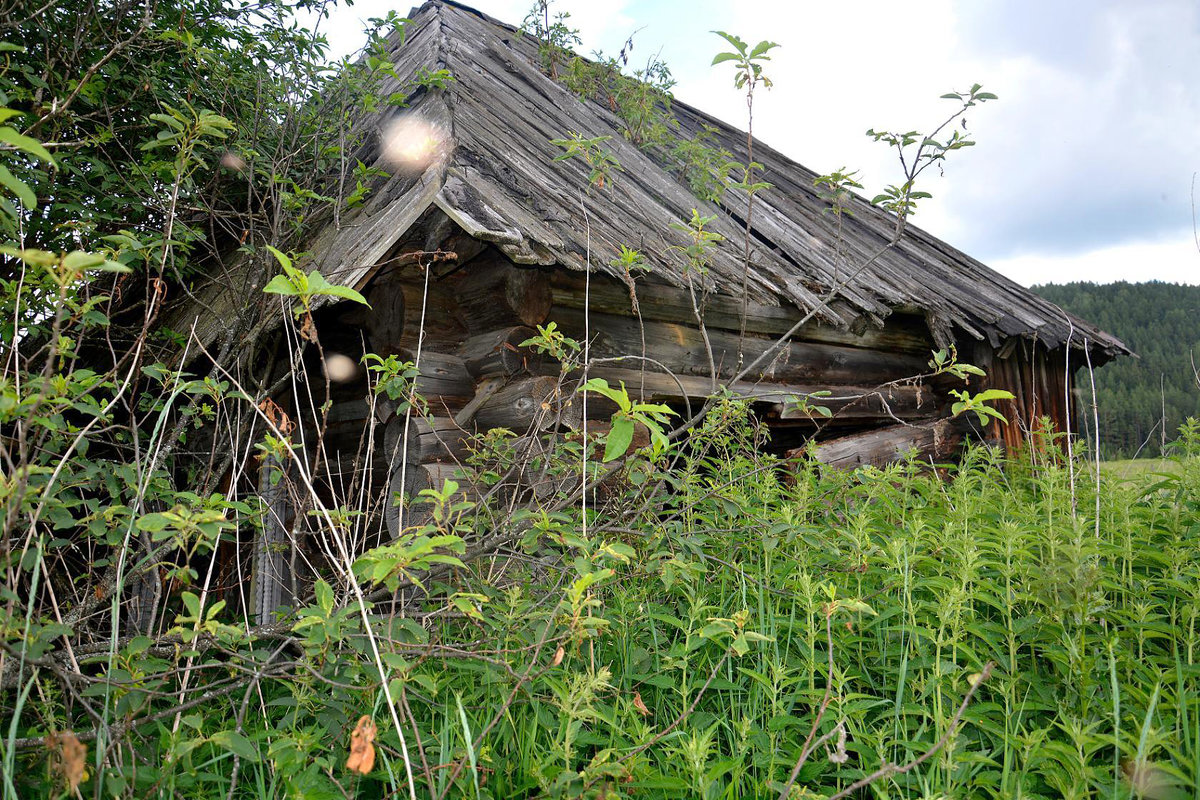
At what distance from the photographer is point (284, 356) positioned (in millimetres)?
4195

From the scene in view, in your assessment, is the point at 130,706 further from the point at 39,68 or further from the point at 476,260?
the point at 39,68

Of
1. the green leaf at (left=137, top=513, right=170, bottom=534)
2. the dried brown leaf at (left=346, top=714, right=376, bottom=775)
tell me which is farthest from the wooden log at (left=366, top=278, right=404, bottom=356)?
the dried brown leaf at (left=346, top=714, right=376, bottom=775)

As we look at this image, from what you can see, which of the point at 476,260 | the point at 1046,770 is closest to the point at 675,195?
the point at 476,260

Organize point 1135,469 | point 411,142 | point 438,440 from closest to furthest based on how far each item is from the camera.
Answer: point 438,440 → point 411,142 → point 1135,469

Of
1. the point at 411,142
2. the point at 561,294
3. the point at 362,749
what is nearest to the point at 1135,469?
the point at 561,294

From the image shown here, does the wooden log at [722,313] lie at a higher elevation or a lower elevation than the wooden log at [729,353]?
Answer: higher

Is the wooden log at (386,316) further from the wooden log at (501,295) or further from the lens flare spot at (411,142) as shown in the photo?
the lens flare spot at (411,142)

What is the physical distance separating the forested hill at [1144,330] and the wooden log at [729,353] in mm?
44616

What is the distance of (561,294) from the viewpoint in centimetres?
373

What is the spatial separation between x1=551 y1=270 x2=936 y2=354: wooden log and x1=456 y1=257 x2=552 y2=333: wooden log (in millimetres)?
116

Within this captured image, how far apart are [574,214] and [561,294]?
1.26ft

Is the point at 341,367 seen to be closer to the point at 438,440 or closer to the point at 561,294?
the point at 438,440

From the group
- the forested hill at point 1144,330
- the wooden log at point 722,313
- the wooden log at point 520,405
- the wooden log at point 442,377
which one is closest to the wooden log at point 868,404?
the wooden log at point 722,313

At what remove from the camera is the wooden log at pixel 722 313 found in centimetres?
381
